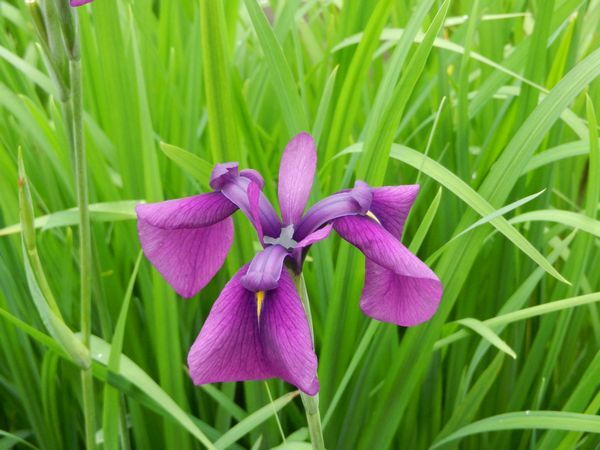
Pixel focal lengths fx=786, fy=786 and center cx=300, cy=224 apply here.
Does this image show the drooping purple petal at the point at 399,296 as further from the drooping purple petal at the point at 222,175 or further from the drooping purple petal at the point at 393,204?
the drooping purple petal at the point at 222,175

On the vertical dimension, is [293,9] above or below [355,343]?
above

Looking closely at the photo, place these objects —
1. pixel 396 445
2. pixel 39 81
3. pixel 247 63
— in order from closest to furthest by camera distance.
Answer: pixel 396 445
pixel 39 81
pixel 247 63

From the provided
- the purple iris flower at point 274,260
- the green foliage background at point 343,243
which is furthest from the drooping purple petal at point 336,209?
the green foliage background at point 343,243

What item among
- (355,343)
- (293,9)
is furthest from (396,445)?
(293,9)

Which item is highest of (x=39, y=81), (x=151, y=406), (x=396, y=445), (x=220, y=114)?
(x=39, y=81)

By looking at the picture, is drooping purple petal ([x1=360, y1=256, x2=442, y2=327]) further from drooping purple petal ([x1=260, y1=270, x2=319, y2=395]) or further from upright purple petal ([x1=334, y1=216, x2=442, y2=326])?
drooping purple petal ([x1=260, y1=270, x2=319, y2=395])

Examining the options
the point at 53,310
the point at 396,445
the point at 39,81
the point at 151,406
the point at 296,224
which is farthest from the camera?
the point at 39,81

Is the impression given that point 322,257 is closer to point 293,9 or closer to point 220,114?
point 220,114
